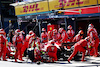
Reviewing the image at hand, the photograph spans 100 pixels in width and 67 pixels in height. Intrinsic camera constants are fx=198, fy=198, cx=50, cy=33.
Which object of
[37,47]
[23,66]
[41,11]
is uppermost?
[41,11]

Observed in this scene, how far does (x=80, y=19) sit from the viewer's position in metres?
19.0

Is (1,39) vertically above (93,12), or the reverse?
(93,12)

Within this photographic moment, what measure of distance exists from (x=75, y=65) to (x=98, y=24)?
947 cm

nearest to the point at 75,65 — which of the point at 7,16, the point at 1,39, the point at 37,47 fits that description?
the point at 37,47

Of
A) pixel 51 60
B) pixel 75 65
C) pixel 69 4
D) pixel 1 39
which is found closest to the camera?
pixel 75 65

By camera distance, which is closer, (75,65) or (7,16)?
(75,65)

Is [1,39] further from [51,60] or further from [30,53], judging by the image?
[51,60]

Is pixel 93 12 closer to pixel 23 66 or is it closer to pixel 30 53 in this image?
pixel 30 53

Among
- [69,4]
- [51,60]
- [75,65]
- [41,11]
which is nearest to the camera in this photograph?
[75,65]

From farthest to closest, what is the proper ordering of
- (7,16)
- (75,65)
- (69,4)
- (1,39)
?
1. (7,16)
2. (69,4)
3. (1,39)
4. (75,65)

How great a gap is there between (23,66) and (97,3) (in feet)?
29.4

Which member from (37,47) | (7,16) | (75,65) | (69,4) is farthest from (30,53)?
(7,16)

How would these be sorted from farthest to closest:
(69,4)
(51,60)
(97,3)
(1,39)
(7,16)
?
(7,16), (69,4), (97,3), (1,39), (51,60)

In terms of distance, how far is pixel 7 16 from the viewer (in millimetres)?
32906
